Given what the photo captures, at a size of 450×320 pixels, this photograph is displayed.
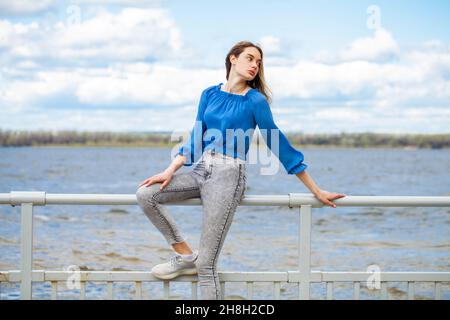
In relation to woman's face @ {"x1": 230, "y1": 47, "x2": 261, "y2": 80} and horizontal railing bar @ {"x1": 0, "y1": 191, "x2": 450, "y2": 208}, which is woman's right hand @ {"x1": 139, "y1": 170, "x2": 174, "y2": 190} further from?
woman's face @ {"x1": 230, "y1": 47, "x2": 261, "y2": 80}

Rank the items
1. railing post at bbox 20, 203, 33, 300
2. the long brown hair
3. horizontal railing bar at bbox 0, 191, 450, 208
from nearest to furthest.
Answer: horizontal railing bar at bbox 0, 191, 450, 208
railing post at bbox 20, 203, 33, 300
the long brown hair

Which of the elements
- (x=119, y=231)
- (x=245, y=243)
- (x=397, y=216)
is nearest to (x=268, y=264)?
(x=245, y=243)

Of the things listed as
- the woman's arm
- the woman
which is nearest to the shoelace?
the woman

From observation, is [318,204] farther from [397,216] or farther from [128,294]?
[397,216]

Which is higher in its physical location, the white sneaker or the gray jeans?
the gray jeans

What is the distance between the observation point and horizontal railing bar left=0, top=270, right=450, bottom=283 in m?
3.17

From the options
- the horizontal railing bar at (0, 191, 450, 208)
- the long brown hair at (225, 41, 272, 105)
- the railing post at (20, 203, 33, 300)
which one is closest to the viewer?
the horizontal railing bar at (0, 191, 450, 208)

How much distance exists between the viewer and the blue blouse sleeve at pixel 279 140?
3.17 meters

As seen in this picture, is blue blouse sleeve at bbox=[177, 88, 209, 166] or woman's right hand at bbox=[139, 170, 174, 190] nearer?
woman's right hand at bbox=[139, 170, 174, 190]

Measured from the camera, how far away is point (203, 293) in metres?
3.16

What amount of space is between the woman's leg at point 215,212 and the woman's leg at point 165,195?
0.07 metres

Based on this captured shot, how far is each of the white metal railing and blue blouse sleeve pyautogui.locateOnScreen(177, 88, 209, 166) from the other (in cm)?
24

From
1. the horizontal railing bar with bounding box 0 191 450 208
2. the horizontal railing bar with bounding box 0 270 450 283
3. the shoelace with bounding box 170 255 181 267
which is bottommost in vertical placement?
the horizontal railing bar with bounding box 0 270 450 283
